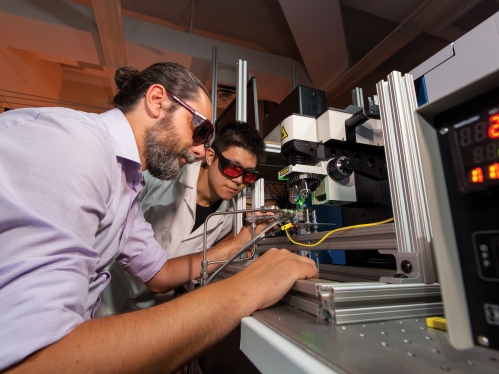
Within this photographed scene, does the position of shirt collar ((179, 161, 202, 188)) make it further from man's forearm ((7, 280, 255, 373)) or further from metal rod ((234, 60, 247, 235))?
man's forearm ((7, 280, 255, 373))

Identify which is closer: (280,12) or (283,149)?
(283,149)

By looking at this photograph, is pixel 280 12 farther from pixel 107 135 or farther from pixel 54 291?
pixel 54 291

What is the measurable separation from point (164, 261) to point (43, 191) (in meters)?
0.81

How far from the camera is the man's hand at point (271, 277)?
581mm

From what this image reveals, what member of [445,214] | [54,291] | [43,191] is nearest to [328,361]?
[445,214]

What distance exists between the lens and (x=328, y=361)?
1.04 ft

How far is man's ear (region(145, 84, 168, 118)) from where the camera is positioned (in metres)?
1.02

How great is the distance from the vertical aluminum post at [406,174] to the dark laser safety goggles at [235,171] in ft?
2.79

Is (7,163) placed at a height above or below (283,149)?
below

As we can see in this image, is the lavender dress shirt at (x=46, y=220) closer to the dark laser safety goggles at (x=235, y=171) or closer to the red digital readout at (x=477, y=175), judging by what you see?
the red digital readout at (x=477, y=175)

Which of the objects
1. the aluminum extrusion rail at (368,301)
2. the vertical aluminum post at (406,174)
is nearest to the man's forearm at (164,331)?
the aluminum extrusion rail at (368,301)

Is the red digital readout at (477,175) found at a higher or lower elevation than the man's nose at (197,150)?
lower

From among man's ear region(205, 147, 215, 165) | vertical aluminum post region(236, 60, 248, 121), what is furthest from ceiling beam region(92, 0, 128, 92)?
man's ear region(205, 147, 215, 165)

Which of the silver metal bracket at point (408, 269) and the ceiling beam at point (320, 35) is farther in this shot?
the ceiling beam at point (320, 35)
